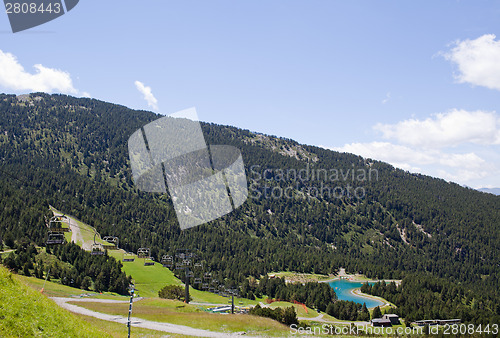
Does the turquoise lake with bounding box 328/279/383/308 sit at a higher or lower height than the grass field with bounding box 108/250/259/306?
lower

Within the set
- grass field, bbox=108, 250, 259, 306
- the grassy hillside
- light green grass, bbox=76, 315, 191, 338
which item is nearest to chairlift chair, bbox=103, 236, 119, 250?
grass field, bbox=108, 250, 259, 306

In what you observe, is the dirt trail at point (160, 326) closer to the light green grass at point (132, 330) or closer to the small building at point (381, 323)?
the light green grass at point (132, 330)

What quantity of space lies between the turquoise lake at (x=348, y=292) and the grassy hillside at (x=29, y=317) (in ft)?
385

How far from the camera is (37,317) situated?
2120 cm

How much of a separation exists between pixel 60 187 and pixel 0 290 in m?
198

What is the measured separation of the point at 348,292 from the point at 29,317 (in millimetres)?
146567

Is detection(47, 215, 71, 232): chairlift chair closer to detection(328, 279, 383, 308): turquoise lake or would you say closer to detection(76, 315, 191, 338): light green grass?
detection(76, 315, 191, 338): light green grass

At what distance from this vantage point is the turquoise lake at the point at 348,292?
127575mm

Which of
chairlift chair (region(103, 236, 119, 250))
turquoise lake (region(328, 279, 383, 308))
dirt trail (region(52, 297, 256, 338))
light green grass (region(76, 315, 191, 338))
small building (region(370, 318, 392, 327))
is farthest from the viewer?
turquoise lake (region(328, 279, 383, 308))

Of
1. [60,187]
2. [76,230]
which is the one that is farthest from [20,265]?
[60,187]

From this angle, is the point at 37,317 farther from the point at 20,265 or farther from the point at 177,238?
the point at 177,238

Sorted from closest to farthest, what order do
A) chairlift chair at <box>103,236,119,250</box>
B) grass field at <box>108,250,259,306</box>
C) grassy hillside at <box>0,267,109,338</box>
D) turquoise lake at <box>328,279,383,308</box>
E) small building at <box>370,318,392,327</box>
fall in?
grassy hillside at <box>0,267,109,338</box> < chairlift chair at <box>103,236,119,250</box> < small building at <box>370,318,392,327</box> < grass field at <box>108,250,259,306</box> < turquoise lake at <box>328,279,383,308</box>

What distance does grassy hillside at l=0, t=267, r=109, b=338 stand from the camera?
1917 centimetres

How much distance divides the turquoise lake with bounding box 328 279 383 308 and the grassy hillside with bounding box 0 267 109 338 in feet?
385
